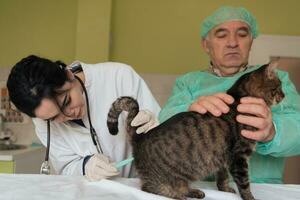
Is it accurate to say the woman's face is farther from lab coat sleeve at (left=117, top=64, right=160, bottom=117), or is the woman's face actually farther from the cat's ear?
the cat's ear

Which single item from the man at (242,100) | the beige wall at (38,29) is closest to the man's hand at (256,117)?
the man at (242,100)

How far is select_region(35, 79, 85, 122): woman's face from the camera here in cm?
96

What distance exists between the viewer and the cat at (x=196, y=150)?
812mm

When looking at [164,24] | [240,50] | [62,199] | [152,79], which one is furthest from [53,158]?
[164,24]

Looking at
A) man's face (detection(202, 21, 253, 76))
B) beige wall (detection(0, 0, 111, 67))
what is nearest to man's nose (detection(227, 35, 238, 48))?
man's face (detection(202, 21, 253, 76))

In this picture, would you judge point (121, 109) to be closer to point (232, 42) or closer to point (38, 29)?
point (232, 42)

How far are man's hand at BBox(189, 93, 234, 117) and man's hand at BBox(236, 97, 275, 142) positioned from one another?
38 mm

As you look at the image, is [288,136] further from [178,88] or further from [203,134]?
[178,88]

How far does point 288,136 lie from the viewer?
0.87 meters

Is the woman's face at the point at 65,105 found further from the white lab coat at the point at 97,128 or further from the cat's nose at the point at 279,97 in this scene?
the cat's nose at the point at 279,97

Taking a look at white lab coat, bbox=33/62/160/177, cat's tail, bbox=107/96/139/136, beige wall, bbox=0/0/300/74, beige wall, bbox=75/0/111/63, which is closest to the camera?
cat's tail, bbox=107/96/139/136

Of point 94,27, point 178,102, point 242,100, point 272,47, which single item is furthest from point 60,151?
point 272,47

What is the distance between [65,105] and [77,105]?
0.16 ft

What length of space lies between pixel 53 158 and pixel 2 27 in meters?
1.34
